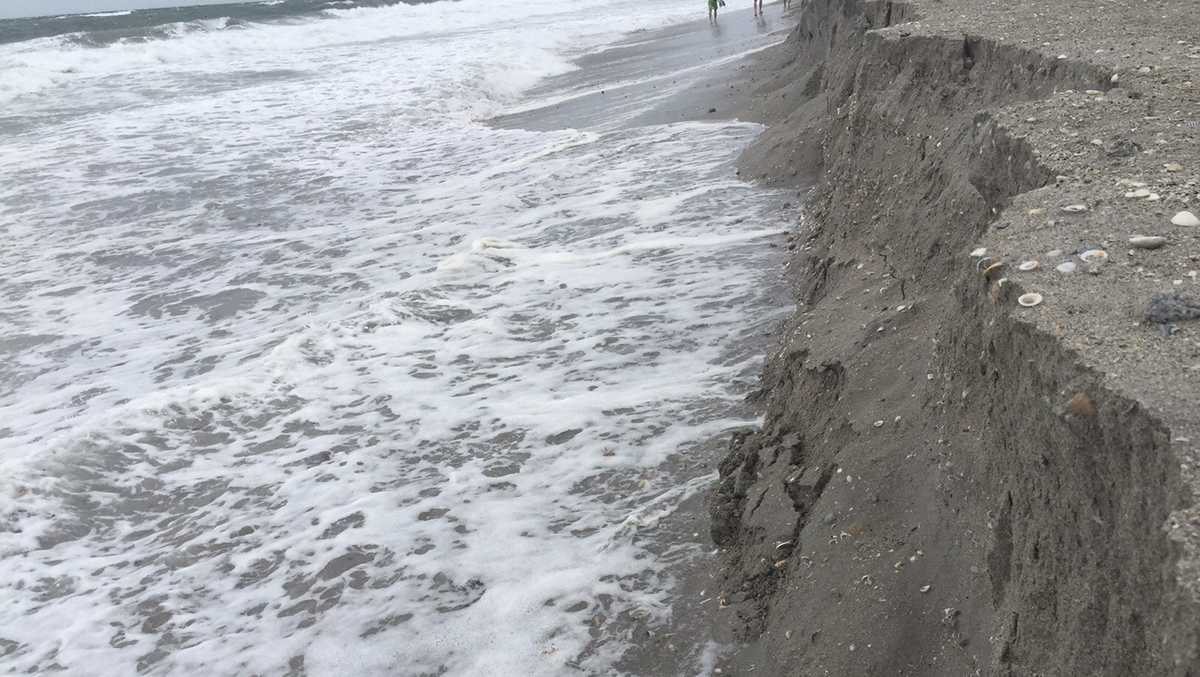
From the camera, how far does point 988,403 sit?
2729mm

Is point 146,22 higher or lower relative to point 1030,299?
higher

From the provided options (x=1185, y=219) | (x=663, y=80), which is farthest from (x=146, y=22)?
(x=1185, y=219)

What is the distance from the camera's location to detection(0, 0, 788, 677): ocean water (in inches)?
158

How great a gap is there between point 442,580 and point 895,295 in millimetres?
2579

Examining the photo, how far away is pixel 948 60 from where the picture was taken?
18.6 feet

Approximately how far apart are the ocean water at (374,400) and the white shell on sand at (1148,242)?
197cm

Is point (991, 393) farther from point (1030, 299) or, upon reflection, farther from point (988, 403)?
point (1030, 299)

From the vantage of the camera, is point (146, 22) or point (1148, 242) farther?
point (146, 22)

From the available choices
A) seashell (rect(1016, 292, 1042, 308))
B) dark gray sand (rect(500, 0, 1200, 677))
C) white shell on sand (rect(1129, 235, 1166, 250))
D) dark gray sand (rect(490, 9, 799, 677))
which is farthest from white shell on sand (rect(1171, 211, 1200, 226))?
dark gray sand (rect(490, 9, 799, 677))

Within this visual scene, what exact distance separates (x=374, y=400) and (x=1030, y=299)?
4.38 meters

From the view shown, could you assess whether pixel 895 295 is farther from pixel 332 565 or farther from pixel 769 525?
pixel 332 565

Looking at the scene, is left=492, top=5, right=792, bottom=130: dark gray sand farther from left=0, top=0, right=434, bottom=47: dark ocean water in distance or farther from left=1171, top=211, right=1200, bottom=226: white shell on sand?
left=0, top=0, right=434, bottom=47: dark ocean water in distance

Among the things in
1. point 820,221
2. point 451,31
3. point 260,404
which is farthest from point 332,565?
point 451,31

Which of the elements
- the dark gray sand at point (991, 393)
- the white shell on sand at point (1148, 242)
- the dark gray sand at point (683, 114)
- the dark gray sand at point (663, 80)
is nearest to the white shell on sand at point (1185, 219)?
the dark gray sand at point (991, 393)
